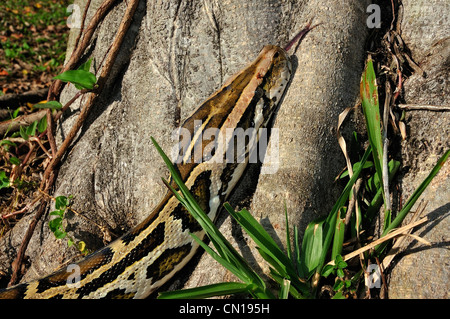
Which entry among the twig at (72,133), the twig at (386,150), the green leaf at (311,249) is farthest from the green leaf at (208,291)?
the twig at (72,133)

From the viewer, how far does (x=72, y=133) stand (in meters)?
4.11

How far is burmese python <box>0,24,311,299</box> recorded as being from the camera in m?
3.10

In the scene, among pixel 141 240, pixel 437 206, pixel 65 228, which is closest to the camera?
pixel 437 206

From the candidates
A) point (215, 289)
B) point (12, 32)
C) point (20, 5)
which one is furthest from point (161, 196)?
point (20, 5)

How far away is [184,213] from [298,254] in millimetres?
878

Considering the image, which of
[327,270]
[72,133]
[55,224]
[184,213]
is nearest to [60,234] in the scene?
[55,224]

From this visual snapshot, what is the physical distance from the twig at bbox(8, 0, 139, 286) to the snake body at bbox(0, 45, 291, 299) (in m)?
0.76

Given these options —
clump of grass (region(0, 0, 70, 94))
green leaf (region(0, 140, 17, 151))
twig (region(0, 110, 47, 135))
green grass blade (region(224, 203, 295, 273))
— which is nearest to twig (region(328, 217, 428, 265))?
green grass blade (region(224, 203, 295, 273))

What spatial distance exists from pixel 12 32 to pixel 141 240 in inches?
233

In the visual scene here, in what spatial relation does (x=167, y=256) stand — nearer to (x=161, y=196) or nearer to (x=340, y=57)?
(x=161, y=196)

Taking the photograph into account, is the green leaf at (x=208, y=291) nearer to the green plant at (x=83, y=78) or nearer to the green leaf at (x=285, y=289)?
the green leaf at (x=285, y=289)

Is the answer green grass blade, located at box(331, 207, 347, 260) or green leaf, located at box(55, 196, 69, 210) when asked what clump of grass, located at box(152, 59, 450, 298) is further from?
green leaf, located at box(55, 196, 69, 210)

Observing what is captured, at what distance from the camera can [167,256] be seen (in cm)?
318

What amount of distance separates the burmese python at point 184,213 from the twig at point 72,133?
78cm
